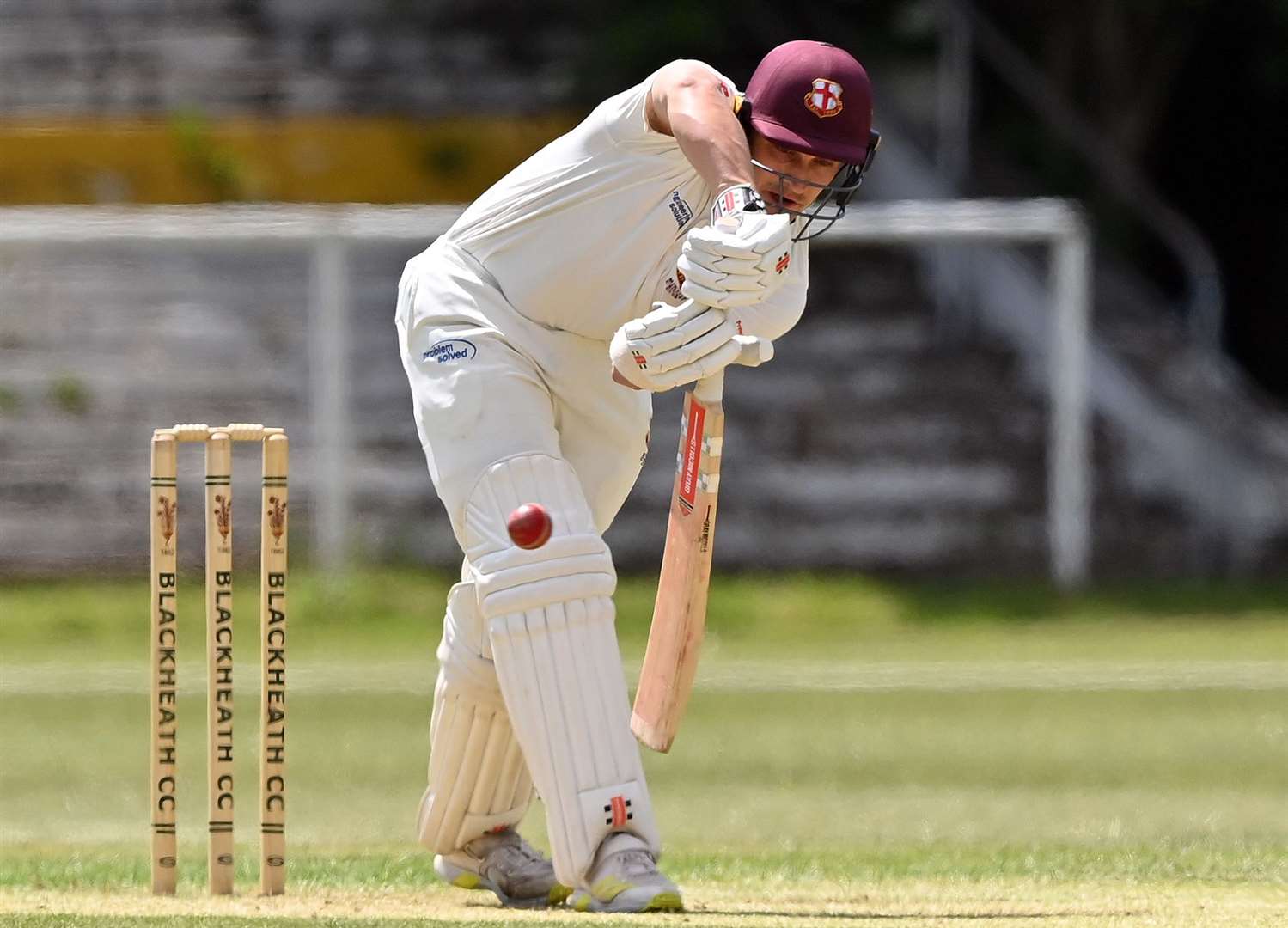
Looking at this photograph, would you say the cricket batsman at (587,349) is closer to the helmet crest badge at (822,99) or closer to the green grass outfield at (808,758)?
the helmet crest badge at (822,99)

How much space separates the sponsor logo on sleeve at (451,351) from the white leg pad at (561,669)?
7.5 inches

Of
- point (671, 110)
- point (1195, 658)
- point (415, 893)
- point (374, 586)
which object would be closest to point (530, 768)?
point (415, 893)

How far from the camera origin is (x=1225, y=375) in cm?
1156

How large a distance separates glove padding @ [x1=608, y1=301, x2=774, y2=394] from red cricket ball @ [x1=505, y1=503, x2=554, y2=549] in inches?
10.2

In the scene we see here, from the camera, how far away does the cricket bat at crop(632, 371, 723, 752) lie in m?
3.70

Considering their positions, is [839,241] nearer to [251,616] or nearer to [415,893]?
[251,616]

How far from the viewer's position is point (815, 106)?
3.61 metres

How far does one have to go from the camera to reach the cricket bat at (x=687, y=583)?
146 inches

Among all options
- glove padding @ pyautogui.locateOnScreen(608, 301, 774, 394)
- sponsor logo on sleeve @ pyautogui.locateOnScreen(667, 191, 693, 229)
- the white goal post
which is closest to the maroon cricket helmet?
sponsor logo on sleeve @ pyautogui.locateOnScreen(667, 191, 693, 229)

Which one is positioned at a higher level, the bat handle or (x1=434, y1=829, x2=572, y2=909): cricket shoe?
the bat handle

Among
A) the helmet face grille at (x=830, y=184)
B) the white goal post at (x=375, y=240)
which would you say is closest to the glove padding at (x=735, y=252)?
the helmet face grille at (x=830, y=184)

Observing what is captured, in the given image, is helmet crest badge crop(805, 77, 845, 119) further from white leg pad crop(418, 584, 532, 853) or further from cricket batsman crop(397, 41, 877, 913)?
white leg pad crop(418, 584, 532, 853)

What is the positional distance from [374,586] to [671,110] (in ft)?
20.9

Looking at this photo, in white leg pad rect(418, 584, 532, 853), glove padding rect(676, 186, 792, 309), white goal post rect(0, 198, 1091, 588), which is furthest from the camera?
white goal post rect(0, 198, 1091, 588)
